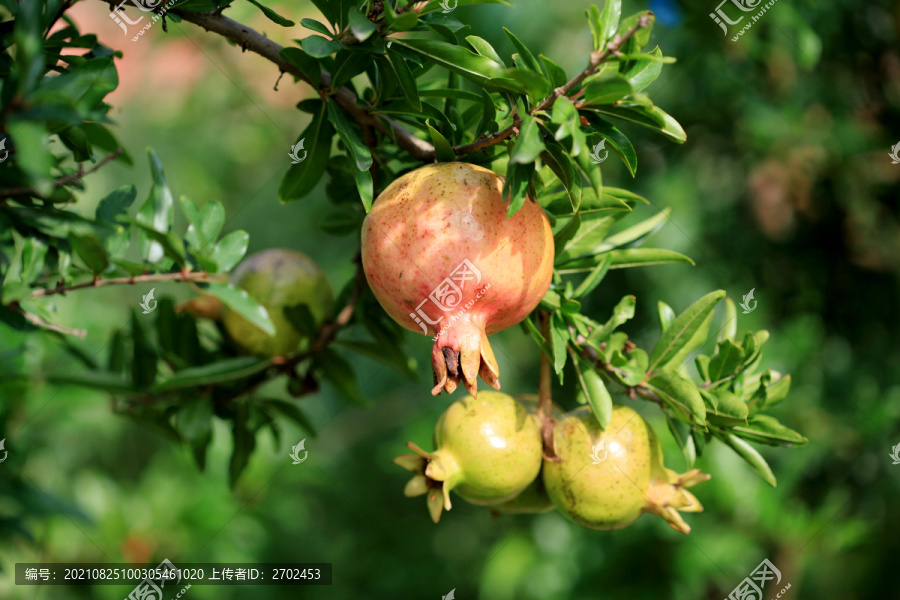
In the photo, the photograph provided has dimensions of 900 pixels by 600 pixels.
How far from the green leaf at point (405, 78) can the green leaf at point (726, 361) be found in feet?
1.82

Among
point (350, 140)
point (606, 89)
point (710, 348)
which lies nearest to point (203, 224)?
point (350, 140)

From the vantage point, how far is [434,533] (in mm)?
3031

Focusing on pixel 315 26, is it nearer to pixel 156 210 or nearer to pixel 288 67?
pixel 288 67

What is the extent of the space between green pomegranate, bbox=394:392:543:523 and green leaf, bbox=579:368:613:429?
107 mm

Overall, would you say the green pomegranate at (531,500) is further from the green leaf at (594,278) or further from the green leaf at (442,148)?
the green leaf at (442,148)

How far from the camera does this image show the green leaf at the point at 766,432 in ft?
3.03

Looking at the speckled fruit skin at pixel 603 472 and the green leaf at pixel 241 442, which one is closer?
Answer: the speckled fruit skin at pixel 603 472

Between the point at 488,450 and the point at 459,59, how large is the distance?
0.52 meters

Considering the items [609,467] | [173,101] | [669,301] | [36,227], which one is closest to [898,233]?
[669,301]

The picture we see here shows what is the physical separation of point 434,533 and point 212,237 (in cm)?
243

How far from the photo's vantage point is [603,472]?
0.94m

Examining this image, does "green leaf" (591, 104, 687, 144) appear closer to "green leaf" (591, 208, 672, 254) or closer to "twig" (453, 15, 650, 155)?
"twig" (453, 15, 650, 155)

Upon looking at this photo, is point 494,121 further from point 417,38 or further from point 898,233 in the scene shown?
point 898,233

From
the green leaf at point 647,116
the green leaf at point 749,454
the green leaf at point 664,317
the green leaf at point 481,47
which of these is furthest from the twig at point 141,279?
the green leaf at point 749,454
